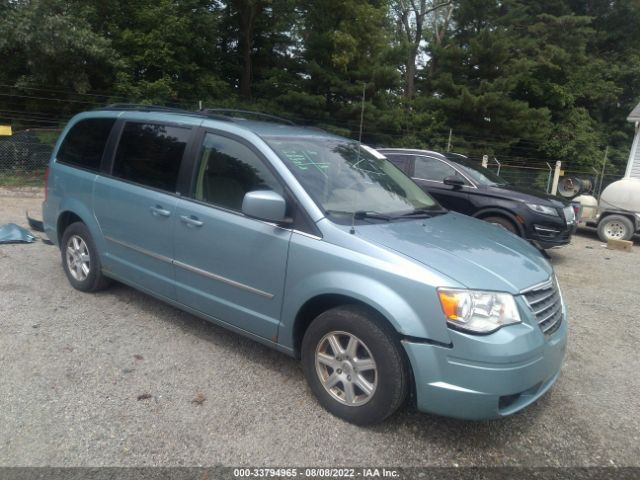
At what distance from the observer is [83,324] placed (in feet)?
14.1

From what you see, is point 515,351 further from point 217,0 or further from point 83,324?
point 217,0

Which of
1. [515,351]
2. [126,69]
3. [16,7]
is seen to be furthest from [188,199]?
[126,69]

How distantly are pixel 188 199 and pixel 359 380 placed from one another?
1915 mm

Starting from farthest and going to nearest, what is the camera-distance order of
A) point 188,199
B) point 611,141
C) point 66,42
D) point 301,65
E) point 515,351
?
point 611,141, point 301,65, point 66,42, point 188,199, point 515,351

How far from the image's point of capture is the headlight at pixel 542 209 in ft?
24.7

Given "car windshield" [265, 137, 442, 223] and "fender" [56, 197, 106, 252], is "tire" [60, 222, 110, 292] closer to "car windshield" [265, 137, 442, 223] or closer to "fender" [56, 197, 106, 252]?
"fender" [56, 197, 106, 252]

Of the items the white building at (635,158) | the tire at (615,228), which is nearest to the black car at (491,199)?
the tire at (615,228)

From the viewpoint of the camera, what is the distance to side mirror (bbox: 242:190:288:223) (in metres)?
3.13

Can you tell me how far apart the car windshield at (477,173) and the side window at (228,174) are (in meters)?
5.32

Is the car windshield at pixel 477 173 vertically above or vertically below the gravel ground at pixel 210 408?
above

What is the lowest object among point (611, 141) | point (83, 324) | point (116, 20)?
point (83, 324)

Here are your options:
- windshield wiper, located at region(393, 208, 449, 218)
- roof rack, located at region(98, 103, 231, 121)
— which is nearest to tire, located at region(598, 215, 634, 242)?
windshield wiper, located at region(393, 208, 449, 218)

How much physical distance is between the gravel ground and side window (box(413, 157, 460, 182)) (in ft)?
13.3

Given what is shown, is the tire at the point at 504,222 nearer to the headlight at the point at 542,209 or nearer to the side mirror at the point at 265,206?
the headlight at the point at 542,209
